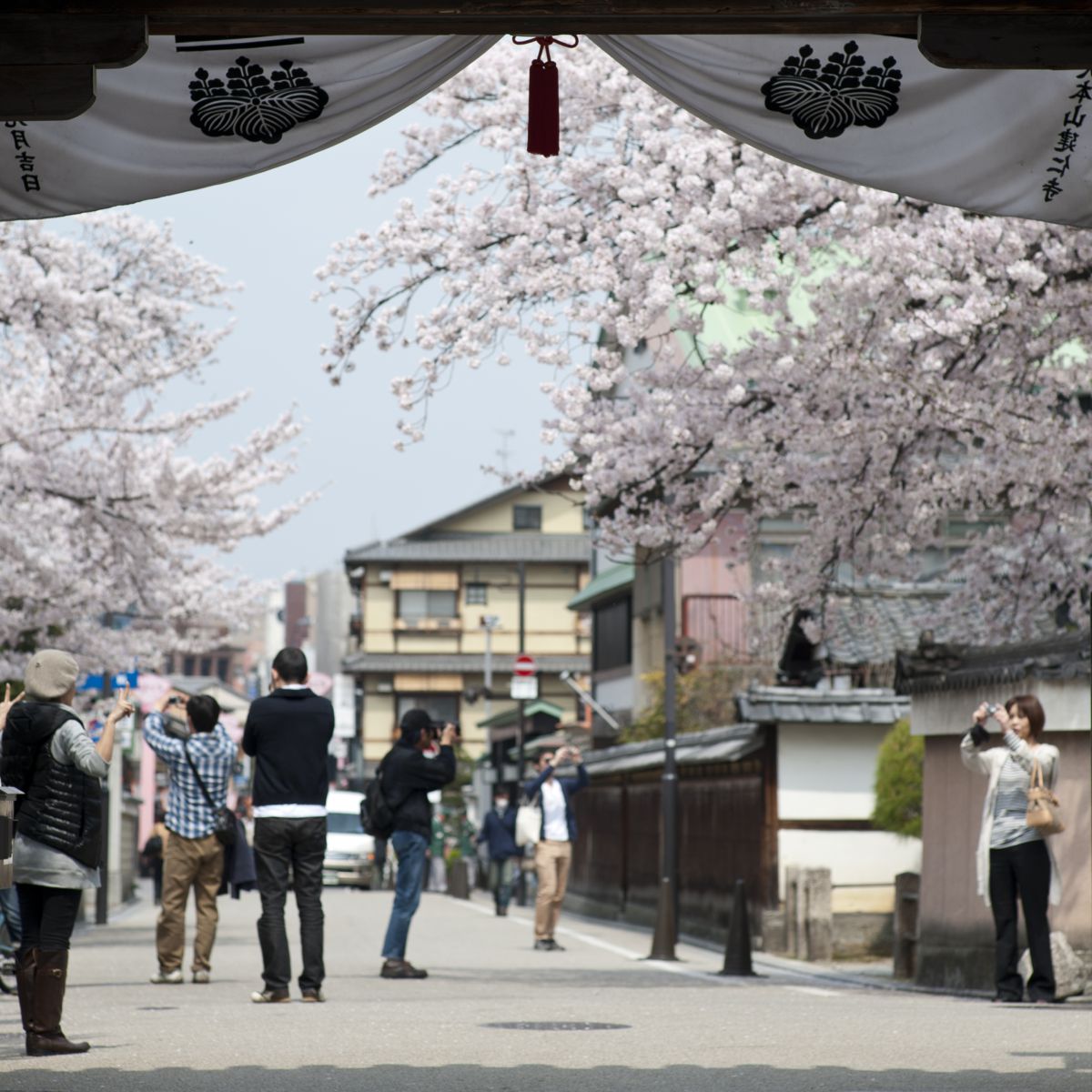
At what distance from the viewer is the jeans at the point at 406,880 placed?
13.5 metres

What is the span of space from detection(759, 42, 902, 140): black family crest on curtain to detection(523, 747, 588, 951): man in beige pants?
13.1m

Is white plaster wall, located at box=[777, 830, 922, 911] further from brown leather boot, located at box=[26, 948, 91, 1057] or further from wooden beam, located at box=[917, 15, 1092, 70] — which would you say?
wooden beam, located at box=[917, 15, 1092, 70]

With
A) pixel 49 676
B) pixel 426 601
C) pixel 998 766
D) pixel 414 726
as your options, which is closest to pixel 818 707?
pixel 414 726

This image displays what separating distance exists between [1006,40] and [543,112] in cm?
162

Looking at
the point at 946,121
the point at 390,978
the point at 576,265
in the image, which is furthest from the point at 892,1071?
the point at 576,265

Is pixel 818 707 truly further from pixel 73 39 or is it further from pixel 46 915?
pixel 73 39

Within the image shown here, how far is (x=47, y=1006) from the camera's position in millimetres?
8234

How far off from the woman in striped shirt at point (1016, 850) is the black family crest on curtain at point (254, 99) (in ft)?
21.8

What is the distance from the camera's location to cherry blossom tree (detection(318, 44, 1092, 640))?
1308cm

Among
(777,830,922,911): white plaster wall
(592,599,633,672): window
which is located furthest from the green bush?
(592,599,633,672): window

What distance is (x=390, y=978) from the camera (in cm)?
1393

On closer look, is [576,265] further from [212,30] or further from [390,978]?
[212,30]

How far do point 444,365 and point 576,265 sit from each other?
1515 mm

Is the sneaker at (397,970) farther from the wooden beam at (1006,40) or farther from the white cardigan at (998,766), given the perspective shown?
the wooden beam at (1006,40)
